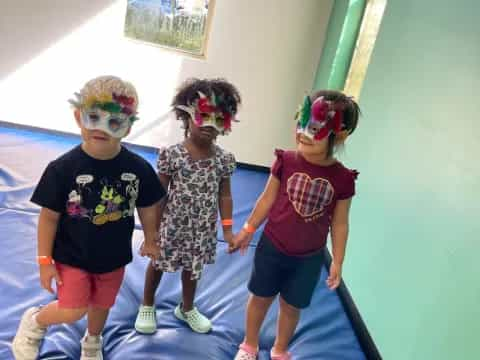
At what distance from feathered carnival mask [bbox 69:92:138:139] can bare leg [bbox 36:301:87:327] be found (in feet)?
1.99

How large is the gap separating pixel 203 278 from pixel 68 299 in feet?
3.13

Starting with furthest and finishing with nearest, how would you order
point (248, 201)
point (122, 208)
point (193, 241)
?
point (248, 201)
point (193, 241)
point (122, 208)

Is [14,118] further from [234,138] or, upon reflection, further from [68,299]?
[68,299]

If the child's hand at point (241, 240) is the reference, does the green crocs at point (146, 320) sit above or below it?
below

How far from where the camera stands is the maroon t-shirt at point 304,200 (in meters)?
1.33

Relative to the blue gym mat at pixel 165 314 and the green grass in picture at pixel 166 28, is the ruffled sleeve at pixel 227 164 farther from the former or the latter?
the green grass in picture at pixel 166 28

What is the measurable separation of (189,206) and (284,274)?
429 mm

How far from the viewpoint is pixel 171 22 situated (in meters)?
3.76

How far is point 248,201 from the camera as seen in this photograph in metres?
3.24

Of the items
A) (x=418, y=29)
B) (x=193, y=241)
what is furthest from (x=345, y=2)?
(x=193, y=241)

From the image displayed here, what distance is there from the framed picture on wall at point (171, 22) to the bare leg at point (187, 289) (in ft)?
8.88

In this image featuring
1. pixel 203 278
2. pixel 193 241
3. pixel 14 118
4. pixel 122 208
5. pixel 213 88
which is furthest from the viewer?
pixel 14 118

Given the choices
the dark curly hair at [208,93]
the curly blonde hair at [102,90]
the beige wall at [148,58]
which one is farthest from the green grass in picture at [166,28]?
the curly blonde hair at [102,90]

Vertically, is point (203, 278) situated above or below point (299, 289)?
below
